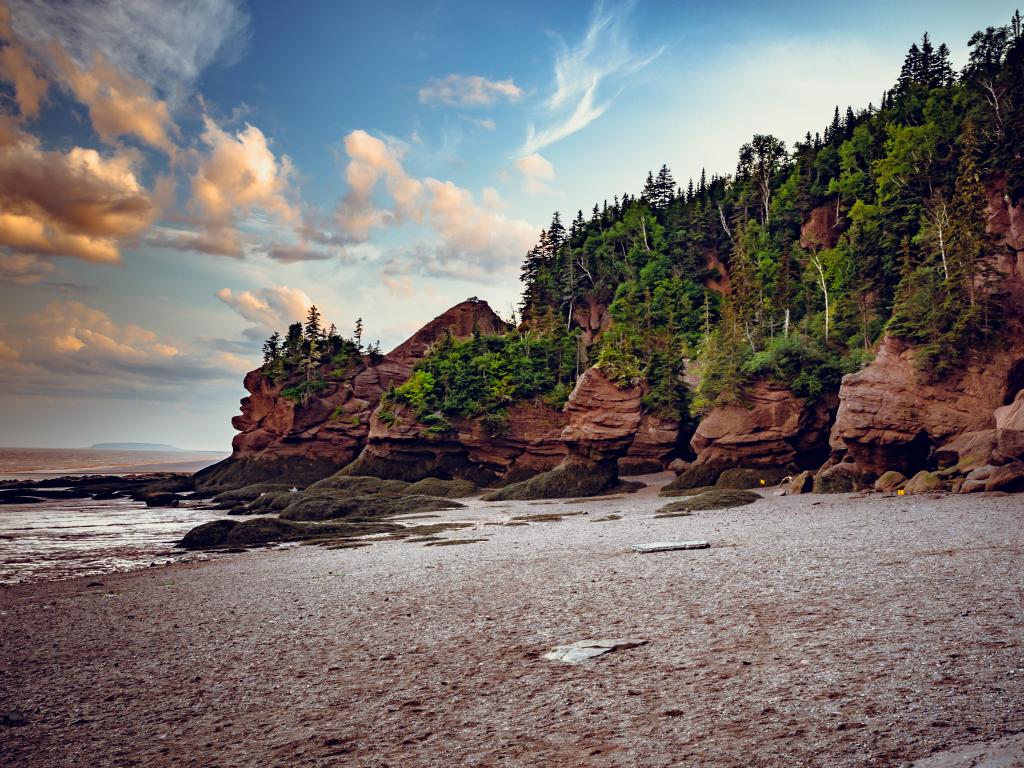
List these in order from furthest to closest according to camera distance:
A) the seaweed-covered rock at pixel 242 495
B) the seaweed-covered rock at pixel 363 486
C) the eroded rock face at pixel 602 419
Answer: the seaweed-covered rock at pixel 242 495
the seaweed-covered rock at pixel 363 486
the eroded rock face at pixel 602 419

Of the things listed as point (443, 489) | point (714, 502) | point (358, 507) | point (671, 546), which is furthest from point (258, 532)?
point (443, 489)

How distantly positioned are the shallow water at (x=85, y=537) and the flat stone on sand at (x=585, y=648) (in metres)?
16.9

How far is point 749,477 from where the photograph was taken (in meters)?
34.5

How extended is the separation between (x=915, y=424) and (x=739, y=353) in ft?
41.0

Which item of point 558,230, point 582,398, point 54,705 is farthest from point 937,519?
point 558,230

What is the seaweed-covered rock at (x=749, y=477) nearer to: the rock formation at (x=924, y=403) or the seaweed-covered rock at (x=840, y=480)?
the rock formation at (x=924, y=403)

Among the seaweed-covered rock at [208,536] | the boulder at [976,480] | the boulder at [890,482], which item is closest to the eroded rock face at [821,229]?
the boulder at [890,482]

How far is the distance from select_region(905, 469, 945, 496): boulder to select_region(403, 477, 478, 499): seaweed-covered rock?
29314mm

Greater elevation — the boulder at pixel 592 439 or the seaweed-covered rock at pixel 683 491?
the boulder at pixel 592 439

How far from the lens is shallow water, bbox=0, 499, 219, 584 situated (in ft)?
61.2

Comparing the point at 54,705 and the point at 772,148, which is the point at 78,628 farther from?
the point at 772,148

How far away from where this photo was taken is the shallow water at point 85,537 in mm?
18641

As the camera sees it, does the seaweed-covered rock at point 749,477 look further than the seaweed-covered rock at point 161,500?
No

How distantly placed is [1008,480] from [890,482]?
5028 mm
